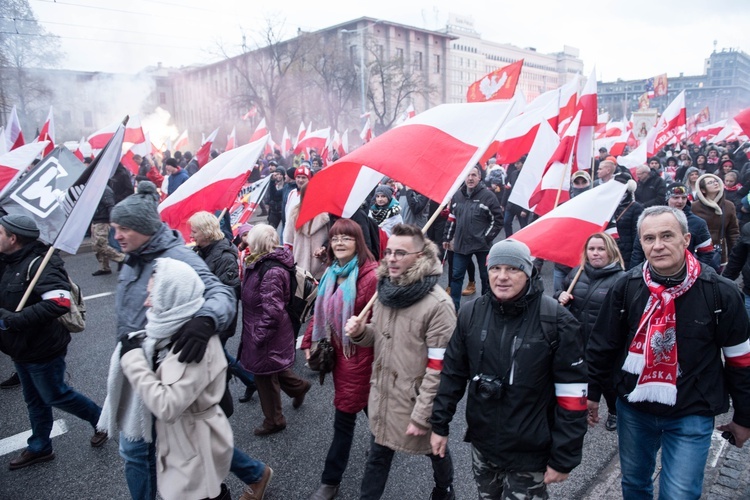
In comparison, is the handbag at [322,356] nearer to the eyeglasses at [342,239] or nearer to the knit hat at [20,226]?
the eyeglasses at [342,239]

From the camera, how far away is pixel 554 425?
7.45ft

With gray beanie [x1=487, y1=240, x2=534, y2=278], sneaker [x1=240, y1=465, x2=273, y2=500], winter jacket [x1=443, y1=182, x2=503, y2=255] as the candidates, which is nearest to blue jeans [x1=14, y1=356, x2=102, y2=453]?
sneaker [x1=240, y1=465, x2=273, y2=500]

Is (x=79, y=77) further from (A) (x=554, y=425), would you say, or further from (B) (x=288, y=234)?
(A) (x=554, y=425)

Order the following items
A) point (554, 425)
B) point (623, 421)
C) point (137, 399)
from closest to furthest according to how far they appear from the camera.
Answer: point (554, 425), point (137, 399), point (623, 421)

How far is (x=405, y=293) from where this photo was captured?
106 inches

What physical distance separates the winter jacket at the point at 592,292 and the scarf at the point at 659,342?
1.15 meters

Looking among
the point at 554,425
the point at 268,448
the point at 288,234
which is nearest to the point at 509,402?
the point at 554,425

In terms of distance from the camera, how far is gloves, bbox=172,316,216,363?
2211mm

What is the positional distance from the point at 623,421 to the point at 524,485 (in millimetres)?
704

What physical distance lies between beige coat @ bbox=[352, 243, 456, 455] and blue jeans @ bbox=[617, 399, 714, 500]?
101 centimetres

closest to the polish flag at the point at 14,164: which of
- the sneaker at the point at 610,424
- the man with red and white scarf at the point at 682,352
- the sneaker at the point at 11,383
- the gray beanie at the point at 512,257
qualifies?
the sneaker at the point at 11,383

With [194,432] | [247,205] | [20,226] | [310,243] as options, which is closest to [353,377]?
[194,432]

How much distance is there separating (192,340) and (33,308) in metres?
1.71

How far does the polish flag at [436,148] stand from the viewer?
10.2 ft
